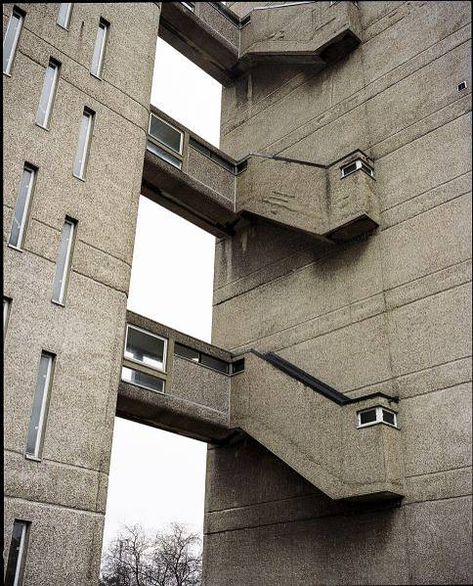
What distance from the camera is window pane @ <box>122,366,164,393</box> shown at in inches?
496

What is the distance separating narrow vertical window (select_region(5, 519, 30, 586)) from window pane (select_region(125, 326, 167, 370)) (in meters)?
3.97

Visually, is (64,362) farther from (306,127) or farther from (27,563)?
(306,127)

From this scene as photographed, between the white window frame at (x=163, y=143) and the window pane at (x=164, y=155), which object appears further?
the white window frame at (x=163, y=143)

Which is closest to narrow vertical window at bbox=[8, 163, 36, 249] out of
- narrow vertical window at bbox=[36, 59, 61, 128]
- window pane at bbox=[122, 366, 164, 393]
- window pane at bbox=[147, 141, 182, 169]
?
narrow vertical window at bbox=[36, 59, 61, 128]

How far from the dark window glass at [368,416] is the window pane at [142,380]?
4.05 metres

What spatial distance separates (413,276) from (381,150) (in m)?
3.41

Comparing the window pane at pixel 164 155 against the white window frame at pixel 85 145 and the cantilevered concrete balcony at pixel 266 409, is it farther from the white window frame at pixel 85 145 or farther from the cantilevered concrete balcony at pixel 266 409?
the cantilevered concrete balcony at pixel 266 409

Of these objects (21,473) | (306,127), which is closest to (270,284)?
(306,127)

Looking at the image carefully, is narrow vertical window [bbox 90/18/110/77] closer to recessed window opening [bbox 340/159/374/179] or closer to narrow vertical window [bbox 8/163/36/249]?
narrow vertical window [bbox 8/163/36/249]

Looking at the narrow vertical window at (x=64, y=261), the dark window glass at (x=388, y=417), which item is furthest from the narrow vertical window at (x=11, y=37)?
the dark window glass at (x=388, y=417)

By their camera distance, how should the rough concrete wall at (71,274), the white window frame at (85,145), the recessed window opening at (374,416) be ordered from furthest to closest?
the white window frame at (85,145), the recessed window opening at (374,416), the rough concrete wall at (71,274)

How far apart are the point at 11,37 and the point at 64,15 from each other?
1.66 m

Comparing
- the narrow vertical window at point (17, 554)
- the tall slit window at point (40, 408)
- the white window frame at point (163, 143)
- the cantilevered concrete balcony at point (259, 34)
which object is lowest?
the narrow vertical window at point (17, 554)

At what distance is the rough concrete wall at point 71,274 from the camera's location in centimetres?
990
